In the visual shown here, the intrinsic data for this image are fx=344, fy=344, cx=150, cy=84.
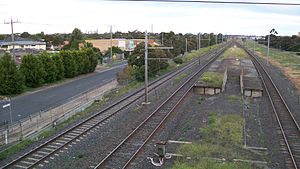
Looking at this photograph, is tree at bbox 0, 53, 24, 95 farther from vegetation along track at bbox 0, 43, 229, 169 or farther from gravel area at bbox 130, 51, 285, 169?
gravel area at bbox 130, 51, 285, 169

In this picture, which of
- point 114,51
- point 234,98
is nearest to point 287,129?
point 234,98

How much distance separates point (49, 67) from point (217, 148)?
2828 cm

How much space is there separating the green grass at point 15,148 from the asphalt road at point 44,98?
21.6ft

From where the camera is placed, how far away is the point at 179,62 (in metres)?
59.6

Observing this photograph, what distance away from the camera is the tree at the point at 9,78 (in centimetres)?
3102

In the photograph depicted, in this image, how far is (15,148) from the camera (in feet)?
49.9

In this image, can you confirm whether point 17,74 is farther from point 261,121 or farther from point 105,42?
point 105,42

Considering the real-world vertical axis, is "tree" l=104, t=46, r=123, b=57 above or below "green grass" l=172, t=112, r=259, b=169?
above

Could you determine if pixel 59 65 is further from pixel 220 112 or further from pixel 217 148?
pixel 217 148

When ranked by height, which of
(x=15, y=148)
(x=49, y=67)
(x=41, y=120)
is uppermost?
(x=49, y=67)

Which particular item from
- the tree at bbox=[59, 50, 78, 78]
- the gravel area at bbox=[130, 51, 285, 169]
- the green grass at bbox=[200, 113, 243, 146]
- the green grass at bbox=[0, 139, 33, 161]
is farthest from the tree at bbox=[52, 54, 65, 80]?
the green grass at bbox=[200, 113, 243, 146]

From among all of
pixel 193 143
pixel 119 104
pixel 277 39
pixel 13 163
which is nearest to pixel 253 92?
pixel 119 104

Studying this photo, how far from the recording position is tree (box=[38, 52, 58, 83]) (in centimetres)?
3792

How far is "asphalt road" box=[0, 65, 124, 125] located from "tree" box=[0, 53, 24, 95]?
117cm
